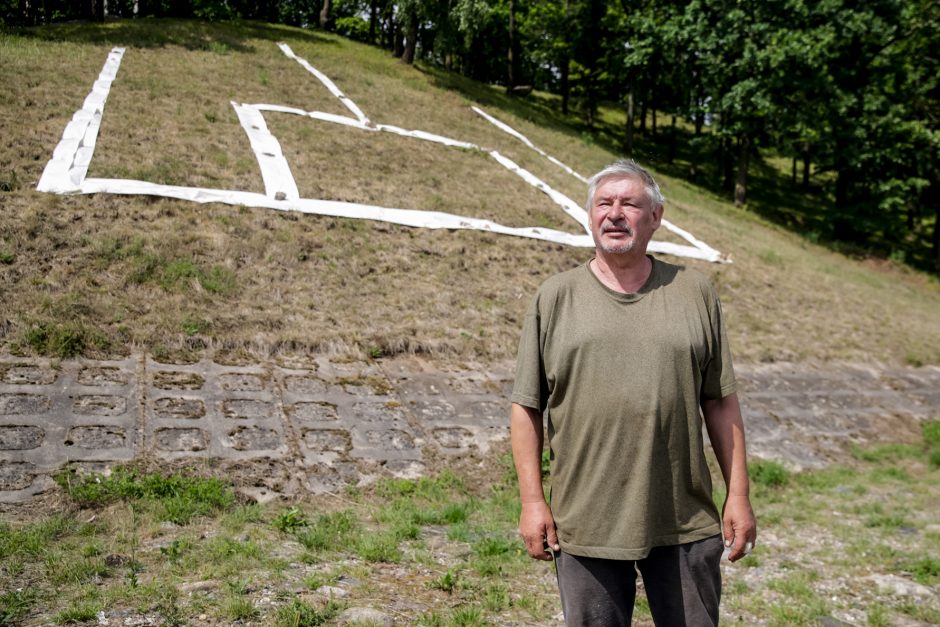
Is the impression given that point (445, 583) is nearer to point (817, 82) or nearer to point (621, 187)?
point (621, 187)

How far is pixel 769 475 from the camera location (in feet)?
21.5

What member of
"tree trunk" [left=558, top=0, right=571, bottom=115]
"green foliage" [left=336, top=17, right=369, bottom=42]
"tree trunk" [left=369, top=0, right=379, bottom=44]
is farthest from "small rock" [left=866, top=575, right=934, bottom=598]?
"green foliage" [left=336, top=17, right=369, bottom=42]

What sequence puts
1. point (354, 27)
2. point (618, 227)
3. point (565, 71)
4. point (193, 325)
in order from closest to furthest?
point (618, 227) → point (193, 325) → point (565, 71) → point (354, 27)

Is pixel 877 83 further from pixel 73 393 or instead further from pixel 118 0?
pixel 118 0

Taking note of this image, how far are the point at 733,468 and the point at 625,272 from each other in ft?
2.49

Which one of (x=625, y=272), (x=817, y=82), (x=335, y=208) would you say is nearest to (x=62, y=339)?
(x=335, y=208)

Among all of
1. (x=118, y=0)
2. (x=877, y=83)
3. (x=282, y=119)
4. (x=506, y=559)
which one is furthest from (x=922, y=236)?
(x=118, y=0)

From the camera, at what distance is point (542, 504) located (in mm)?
2283

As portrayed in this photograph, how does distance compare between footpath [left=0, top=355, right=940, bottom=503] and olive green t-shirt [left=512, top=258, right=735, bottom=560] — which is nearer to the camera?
olive green t-shirt [left=512, top=258, right=735, bottom=560]

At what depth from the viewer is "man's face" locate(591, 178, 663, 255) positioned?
7.52 feet

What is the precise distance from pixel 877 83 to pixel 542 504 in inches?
877

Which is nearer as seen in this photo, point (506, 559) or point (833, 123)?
point (506, 559)

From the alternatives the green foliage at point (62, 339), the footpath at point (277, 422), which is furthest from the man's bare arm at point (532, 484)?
the green foliage at point (62, 339)

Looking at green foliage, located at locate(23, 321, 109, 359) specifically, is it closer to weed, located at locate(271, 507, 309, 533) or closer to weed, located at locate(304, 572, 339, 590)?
weed, located at locate(271, 507, 309, 533)
